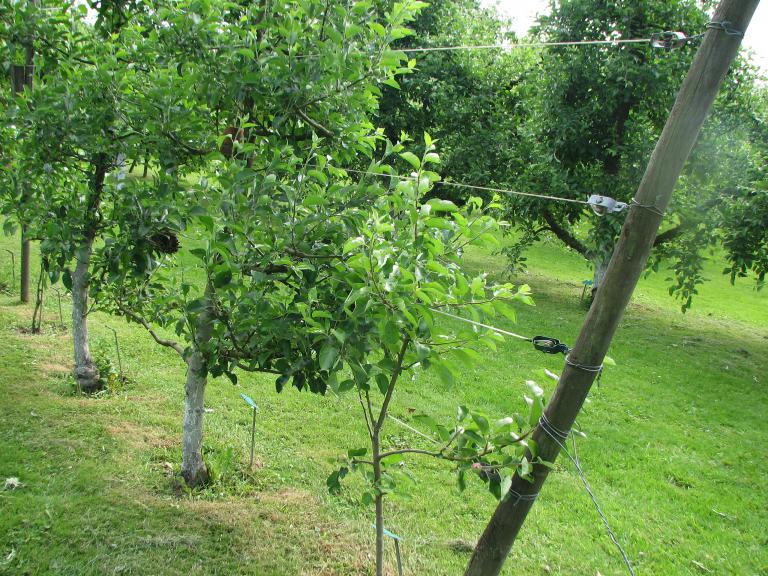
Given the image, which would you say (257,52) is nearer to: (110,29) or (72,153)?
(72,153)

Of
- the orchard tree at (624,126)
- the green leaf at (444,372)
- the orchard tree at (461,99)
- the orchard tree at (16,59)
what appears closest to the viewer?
the green leaf at (444,372)

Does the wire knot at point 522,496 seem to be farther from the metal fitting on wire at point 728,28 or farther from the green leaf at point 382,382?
the metal fitting on wire at point 728,28

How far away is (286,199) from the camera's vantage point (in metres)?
2.70

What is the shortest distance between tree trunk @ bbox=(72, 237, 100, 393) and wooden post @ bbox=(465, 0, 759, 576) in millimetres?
4108

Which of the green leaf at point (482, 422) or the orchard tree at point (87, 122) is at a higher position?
the orchard tree at point (87, 122)

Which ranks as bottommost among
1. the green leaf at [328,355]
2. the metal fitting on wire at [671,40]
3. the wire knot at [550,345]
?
the green leaf at [328,355]

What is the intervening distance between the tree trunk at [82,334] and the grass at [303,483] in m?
0.17

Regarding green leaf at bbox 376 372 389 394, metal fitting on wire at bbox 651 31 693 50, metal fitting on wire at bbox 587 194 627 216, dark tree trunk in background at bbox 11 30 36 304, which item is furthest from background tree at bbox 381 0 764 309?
green leaf at bbox 376 372 389 394

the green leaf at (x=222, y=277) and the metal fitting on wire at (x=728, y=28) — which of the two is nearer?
the metal fitting on wire at (x=728, y=28)

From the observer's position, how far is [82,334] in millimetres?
5281

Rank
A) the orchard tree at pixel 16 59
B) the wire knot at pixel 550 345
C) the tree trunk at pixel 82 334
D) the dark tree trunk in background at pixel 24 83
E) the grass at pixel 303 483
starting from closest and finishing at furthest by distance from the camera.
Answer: the wire knot at pixel 550 345
the grass at pixel 303 483
the orchard tree at pixel 16 59
the tree trunk at pixel 82 334
the dark tree trunk in background at pixel 24 83

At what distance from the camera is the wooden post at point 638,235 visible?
2266 millimetres

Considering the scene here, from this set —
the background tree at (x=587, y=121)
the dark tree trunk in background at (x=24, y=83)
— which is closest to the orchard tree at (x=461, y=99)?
the background tree at (x=587, y=121)

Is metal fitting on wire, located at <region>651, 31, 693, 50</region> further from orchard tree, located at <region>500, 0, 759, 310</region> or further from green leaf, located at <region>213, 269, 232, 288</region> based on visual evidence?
orchard tree, located at <region>500, 0, 759, 310</region>
